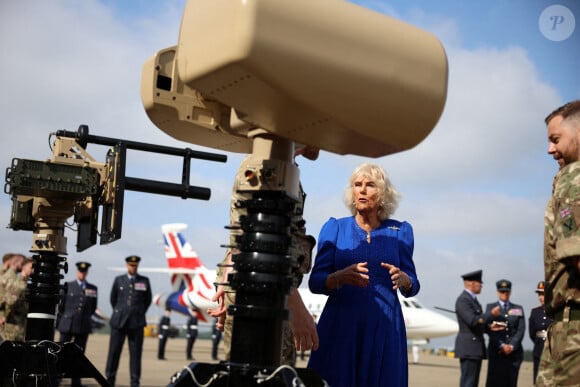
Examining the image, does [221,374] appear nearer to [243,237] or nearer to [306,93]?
[243,237]

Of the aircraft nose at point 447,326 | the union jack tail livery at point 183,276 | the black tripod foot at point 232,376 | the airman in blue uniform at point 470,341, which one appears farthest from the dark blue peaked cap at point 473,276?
the union jack tail livery at point 183,276

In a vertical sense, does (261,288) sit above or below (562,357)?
above

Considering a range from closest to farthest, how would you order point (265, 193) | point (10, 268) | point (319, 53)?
point (319, 53) < point (265, 193) < point (10, 268)

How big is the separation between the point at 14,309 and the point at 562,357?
843 centimetres

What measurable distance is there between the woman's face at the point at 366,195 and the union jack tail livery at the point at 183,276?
2750cm

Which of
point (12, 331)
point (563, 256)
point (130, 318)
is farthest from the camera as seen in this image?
point (130, 318)

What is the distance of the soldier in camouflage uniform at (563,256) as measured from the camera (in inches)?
98.6

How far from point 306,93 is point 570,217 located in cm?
106

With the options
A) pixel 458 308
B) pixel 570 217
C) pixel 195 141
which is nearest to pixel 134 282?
pixel 458 308

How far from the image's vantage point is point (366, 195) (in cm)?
397

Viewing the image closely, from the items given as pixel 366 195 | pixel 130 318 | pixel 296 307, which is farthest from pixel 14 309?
pixel 296 307

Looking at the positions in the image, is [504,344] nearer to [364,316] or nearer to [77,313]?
[77,313]

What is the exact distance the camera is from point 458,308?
10531 millimetres

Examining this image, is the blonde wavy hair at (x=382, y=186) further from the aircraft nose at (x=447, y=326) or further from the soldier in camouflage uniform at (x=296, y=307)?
the aircraft nose at (x=447, y=326)
